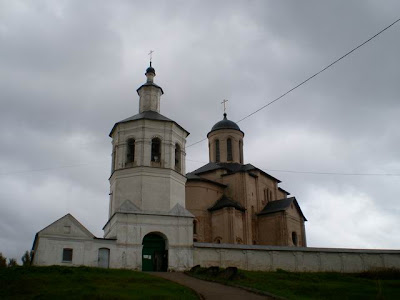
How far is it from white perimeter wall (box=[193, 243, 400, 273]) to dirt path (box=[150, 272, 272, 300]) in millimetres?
3573

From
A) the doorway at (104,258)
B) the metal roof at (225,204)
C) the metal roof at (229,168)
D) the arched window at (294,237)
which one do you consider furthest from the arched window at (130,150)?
the arched window at (294,237)

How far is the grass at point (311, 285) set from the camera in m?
15.9

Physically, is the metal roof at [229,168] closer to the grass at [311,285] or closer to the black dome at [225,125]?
the black dome at [225,125]

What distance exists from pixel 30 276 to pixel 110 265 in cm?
499

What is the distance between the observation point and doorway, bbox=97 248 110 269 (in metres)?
21.0

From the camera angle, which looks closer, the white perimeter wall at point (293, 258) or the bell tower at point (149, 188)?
the bell tower at point (149, 188)

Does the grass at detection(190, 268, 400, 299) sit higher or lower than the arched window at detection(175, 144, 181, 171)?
lower

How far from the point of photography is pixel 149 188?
22.9 metres

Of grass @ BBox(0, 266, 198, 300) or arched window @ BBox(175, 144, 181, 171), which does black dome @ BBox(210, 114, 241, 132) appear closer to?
arched window @ BBox(175, 144, 181, 171)

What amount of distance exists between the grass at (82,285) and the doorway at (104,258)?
2.60 metres

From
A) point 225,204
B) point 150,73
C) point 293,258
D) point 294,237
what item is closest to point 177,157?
point 150,73

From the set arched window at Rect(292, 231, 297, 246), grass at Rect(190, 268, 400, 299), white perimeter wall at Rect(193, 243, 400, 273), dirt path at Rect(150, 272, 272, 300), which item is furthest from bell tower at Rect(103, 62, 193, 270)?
arched window at Rect(292, 231, 297, 246)

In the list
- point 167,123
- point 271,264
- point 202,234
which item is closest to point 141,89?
point 167,123

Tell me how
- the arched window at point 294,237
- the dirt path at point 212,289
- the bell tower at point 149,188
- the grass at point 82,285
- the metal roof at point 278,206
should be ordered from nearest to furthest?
the grass at point 82,285 → the dirt path at point 212,289 → the bell tower at point 149,188 → the metal roof at point 278,206 → the arched window at point 294,237
